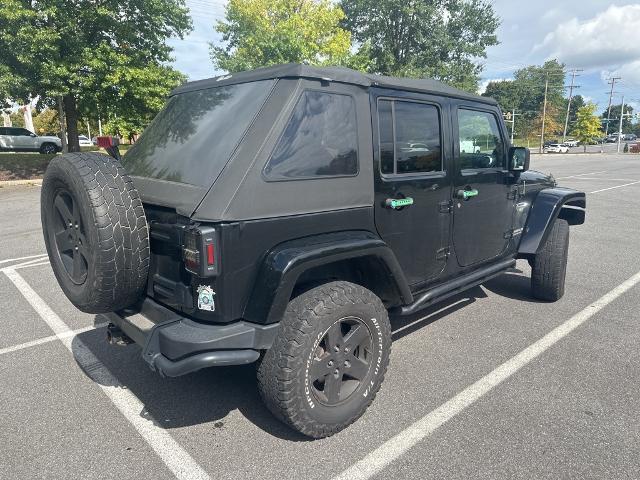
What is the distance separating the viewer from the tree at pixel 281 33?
24297 mm

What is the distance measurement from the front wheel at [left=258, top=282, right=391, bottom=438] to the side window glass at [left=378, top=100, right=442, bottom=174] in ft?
3.01

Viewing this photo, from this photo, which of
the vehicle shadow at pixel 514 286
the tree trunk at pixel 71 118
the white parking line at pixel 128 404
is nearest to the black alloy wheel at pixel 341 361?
the white parking line at pixel 128 404

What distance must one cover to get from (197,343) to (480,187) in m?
2.59

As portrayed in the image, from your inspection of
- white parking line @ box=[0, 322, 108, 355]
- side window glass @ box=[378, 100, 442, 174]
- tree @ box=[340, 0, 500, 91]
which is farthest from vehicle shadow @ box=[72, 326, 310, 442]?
tree @ box=[340, 0, 500, 91]

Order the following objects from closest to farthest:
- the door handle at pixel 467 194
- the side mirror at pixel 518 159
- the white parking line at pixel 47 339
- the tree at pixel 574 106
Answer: the door handle at pixel 467 194 < the white parking line at pixel 47 339 < the side mirror at pixel 518 159 < the tree at pixel 574 106

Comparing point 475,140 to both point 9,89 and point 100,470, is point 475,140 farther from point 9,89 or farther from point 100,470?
point 9,89

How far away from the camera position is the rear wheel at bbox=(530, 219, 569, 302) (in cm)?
445

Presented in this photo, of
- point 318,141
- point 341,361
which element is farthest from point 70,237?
point 341,361

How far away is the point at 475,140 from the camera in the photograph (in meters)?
3.70

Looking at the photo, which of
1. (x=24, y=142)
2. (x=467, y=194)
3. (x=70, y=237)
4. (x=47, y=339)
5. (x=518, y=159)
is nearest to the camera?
(x=70, y=237)

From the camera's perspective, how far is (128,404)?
289cm

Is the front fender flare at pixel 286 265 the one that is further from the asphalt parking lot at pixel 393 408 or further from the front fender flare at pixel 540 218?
the front fender flare at pixel 540 218

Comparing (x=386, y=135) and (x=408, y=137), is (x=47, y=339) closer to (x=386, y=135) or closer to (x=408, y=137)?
(x=386, y=135)

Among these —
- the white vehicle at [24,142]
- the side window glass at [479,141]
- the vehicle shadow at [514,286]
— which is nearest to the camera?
the side window glass at [479,141]
